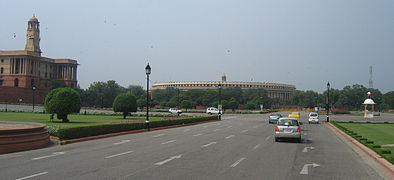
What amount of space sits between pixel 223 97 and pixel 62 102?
110 metres

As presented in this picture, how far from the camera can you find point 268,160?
1384 cm

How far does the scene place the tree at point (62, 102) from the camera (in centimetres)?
3597

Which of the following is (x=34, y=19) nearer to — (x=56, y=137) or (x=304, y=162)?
(x=56, y=137)

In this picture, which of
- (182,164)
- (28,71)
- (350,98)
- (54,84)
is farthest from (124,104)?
(350,98)

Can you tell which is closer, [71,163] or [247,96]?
[71,163]

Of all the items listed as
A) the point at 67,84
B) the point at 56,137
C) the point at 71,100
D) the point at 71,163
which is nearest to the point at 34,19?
the point at 67,84

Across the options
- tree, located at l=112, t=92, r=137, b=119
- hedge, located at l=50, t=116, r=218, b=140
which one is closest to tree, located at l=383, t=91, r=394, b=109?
tree, located at l=112, t=92, r=137, b=119

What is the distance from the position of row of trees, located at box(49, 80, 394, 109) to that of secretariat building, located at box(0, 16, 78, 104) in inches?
274

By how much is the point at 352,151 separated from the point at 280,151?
3.87 metres

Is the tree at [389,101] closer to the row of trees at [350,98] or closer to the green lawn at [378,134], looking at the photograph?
the row of trees at [350,98]

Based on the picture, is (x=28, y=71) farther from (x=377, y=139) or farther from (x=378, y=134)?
(x=377, y=139)

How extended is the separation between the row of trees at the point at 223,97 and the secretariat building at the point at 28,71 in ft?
22.8

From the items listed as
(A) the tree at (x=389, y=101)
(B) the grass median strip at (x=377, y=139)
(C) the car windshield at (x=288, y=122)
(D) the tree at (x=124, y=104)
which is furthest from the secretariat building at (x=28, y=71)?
(A) the tree at (x=389, y=101)

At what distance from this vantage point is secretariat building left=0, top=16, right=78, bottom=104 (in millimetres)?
113238
